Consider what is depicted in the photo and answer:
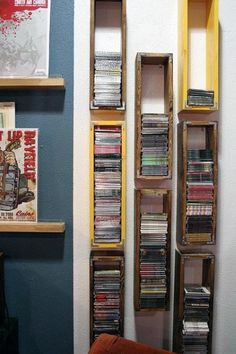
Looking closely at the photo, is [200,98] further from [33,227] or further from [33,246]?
[33,246]

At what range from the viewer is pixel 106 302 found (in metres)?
1.78

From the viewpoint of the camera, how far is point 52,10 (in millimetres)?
1868

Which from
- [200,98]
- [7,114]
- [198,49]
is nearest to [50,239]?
[7,114]

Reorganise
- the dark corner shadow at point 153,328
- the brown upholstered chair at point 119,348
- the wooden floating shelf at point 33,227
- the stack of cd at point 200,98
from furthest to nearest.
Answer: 1. the dark corner shadow at point 153,328
2. the wooden floating shelf at point 33,227
3. the stack of cd at point 200,98
4. the brown upholstered chair at point 119,348

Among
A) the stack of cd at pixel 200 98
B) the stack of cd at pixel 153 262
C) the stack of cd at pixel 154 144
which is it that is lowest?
the stack of cd at pixel 153 262

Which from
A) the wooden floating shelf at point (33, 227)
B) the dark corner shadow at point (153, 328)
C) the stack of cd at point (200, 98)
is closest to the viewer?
the stack of cd at point (200, 98)

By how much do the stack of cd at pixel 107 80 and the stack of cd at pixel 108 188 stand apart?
14 centimetres

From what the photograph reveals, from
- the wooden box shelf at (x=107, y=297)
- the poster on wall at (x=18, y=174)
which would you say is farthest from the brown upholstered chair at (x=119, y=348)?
the poster on wall at (x=18, y=174)

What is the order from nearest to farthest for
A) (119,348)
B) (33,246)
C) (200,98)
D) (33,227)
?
(119,348), (200,98), (33,227), (33,246)

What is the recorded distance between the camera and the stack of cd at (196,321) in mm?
1770

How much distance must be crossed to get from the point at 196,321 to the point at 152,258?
410 mm

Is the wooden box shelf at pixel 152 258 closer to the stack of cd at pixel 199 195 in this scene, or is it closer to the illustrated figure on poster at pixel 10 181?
the stack of cd at pixel 199 195

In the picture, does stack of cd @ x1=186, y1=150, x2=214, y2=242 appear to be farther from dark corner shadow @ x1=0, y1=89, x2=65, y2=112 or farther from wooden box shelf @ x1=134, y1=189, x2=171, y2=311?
dark corner shadow @ x1=0, y1=89, x2=65, y2=112

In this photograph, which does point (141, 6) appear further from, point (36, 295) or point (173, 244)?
point (36, 295)
